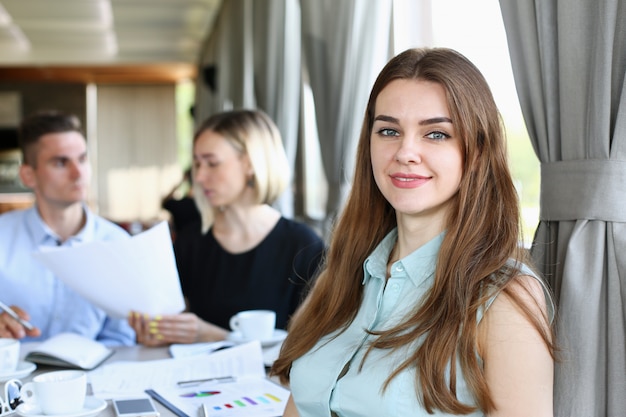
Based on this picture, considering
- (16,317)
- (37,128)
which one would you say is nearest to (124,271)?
(16,317)

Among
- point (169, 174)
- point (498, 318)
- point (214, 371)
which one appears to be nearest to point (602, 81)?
point (498, 318)

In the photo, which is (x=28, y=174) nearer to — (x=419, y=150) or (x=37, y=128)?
(x=37, y=128)

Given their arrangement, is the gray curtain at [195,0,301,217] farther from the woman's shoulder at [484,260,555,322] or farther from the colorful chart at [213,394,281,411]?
the woman's shoulder at [484,260,555,322]

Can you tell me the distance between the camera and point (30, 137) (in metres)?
3.17

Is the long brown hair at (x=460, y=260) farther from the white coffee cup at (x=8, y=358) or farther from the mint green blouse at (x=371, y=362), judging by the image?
the white coffee cup at (x=8, y=358)

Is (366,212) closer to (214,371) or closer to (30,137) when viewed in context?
(214,371)

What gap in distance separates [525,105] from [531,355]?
0.56m

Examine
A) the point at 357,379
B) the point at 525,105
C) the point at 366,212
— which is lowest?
the point at 357,379

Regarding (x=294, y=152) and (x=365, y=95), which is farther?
(x=294, y=152)

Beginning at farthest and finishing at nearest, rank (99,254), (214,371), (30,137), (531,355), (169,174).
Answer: (169,174)
(30,137)
(99,254)
(214,371)
(531,355)

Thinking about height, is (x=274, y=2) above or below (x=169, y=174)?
above

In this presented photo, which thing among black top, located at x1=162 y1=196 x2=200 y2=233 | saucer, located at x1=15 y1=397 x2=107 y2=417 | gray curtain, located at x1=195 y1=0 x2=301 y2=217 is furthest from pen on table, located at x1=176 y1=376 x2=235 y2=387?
black top, located at x1=162 y1=196 x2=200 y2=233

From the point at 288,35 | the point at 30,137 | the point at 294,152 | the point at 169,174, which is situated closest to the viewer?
the point at 30,137

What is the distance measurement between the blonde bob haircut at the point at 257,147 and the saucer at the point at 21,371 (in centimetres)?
113
